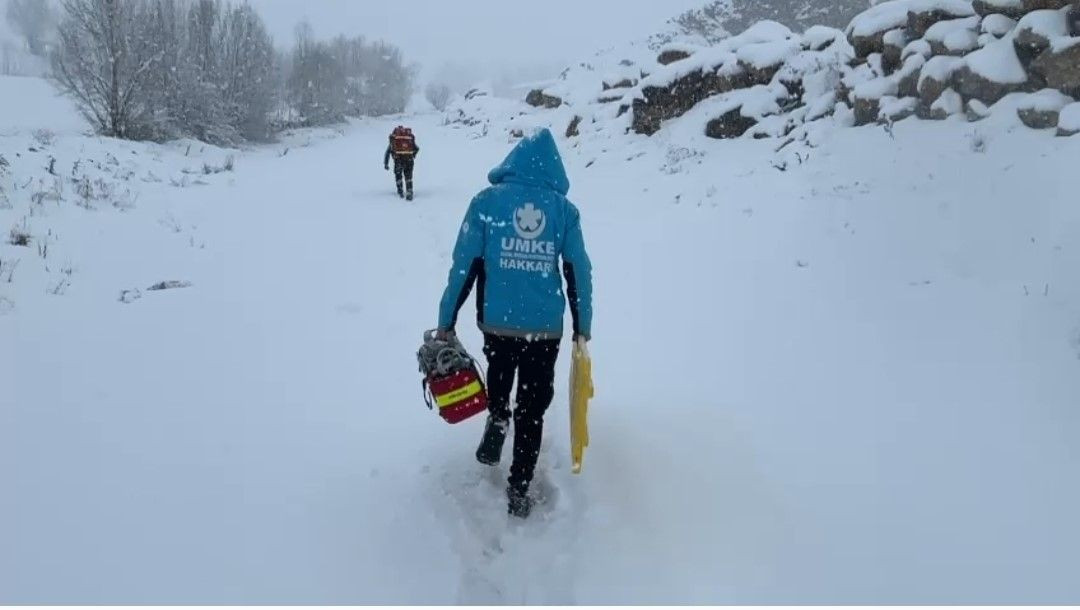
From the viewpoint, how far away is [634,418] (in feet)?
13.9

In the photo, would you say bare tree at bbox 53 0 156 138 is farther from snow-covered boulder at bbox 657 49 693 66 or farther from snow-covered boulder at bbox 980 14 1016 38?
snow-covered boulder at bbox 980 14 1016 38

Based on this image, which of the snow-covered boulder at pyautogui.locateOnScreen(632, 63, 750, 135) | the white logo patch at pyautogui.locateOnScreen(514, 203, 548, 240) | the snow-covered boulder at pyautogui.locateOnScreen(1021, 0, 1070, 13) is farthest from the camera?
the snow-covered boulder at pyautogui.locateOnScreen(632, 63, 750, 135)

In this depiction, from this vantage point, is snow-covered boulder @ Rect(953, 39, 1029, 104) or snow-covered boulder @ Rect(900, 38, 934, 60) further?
snow-covered boulder @ Rect(900, 38, 934, 60)

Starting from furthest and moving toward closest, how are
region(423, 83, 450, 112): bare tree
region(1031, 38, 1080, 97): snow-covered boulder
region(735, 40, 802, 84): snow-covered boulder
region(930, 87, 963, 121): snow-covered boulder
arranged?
1. region(423, 83, 450, 112): bare tree
2. region(735, 40, 802, 84): snow-covered boulder
3. region(930, 87, 963, 121): snow-covered boulder
4. region(1031, 38, 1080, 97): snow-covered boulder

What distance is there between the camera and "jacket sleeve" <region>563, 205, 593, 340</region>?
10.2 feet

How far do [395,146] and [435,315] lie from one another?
283 inches

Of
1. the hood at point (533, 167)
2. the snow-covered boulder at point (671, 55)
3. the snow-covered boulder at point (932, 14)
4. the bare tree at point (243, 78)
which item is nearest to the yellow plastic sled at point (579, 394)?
the hood at point (533, 167)

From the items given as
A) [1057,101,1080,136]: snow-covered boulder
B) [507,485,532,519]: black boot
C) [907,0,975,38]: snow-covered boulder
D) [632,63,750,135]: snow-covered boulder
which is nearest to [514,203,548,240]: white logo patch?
[507,485,532,519]: black boot

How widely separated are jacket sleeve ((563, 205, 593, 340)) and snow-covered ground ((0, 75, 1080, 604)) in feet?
3.48

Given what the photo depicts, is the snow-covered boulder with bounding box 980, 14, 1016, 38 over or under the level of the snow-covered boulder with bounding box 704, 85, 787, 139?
over

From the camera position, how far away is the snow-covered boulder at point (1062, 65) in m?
6.55

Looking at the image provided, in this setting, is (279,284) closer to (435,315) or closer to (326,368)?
(435,315)

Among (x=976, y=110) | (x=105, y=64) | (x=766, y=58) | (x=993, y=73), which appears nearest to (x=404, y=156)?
(x=766, y=58)

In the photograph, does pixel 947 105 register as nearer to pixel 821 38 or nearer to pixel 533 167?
pixel 821 38
